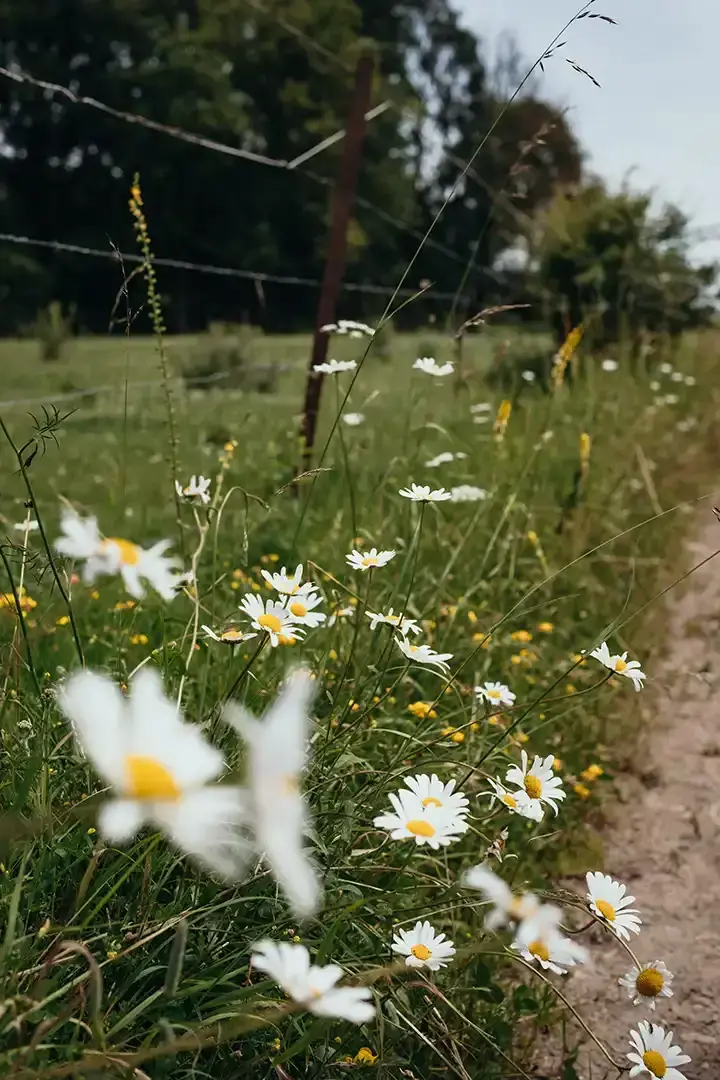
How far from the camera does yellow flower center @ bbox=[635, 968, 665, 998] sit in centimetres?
95

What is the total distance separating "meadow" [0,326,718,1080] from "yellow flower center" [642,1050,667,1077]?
12 cm

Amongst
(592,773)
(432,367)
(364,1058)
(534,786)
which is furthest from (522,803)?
(432,367)

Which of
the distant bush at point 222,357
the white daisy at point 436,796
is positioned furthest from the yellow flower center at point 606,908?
the distant bush at point 222,357

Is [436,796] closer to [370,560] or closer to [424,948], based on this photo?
[424,948]

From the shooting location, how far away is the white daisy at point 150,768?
1.14ft

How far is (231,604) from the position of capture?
1.79m

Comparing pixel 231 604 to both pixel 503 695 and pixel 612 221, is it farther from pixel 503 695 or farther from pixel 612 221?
pixel 612 221

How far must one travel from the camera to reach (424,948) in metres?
0.85

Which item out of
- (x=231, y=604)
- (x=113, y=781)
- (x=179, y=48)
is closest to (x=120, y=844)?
(x=113, y=781)

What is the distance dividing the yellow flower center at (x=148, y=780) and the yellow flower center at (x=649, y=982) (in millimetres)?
773

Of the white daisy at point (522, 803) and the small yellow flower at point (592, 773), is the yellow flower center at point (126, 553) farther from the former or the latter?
the small yellow flower at point (592, 773)

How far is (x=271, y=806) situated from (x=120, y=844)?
0.68 m

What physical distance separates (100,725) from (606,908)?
75 centimetres

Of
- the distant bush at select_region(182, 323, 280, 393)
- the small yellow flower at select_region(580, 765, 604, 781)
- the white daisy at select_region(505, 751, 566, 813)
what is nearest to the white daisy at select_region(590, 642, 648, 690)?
the white daisy at select_region(505, 751, 566, 813)
